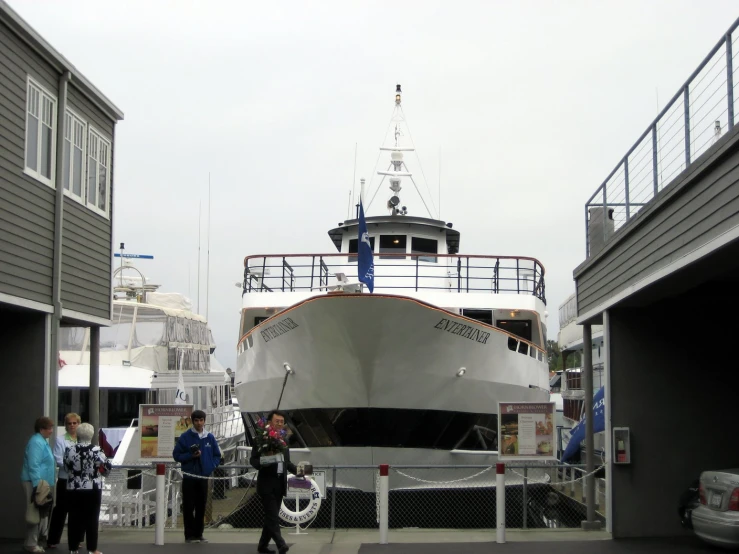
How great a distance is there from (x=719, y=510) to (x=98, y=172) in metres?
8.59

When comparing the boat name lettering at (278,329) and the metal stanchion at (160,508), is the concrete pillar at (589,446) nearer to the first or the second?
the boat name lettering at (278,329)

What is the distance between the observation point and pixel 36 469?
29.9 ft

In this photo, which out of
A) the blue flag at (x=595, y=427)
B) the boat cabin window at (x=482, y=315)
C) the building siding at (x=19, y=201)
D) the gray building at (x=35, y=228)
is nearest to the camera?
the building siding at (x=19, y=201)

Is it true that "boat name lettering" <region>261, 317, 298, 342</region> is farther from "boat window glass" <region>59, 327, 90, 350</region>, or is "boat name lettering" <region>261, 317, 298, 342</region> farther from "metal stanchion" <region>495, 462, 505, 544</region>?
"boat window glass" <region>59, 327, 90, 350</region>

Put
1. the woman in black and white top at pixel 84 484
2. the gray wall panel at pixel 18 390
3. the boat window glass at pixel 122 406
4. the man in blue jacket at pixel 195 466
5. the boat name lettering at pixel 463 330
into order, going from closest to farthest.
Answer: the woman in black and white top at pixel 84 484
the gray wall panel at pixel 18 390
the man in blue jacket at pixel 195 466
the boat name lettering at pixel 463 330
the boat window glass at pixel 122 406

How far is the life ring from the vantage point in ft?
38.3

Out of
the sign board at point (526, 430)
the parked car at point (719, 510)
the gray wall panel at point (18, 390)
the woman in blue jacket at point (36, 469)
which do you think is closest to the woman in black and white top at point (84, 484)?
the woman in blue jacket at point (36, 469)

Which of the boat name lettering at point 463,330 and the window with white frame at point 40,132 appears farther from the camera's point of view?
the boat name lettering at point 463,330

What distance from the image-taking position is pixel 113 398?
2367 centimetres

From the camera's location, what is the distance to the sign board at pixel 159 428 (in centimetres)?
1166

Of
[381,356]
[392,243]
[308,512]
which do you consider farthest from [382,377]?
[392,243]

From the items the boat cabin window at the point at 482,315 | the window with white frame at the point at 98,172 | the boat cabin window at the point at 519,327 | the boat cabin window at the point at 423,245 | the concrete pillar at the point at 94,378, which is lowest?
the concrete pillar at the point at 94,378

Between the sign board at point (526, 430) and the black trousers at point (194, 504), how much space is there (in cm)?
366

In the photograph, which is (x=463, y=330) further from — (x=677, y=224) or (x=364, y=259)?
(x=677, y=224)
